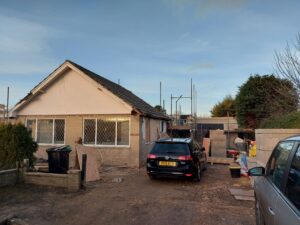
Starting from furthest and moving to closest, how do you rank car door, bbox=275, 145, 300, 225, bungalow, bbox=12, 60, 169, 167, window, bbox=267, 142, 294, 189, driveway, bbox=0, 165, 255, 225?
bungalow, bbox=12, 60, 169, 167
driveway, bbox=0, 165, 255, 225
window, bbox=267, 142, 294, 189
car door, bbox=275, 145, 300, 225

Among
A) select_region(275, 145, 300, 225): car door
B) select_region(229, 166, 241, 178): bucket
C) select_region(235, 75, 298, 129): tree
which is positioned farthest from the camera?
select_region(235, 75, 298, 129): tree

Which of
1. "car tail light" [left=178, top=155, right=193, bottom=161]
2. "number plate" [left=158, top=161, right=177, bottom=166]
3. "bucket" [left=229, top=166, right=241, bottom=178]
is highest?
"car tail light" [left=178, top=155, right=193, bottom=161]

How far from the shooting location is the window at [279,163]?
3.53 meters

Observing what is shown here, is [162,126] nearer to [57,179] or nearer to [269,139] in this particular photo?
[269,139]

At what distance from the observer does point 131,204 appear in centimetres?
784

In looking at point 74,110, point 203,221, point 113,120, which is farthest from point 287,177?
point 74,110

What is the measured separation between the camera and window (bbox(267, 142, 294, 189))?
3526 millimetres

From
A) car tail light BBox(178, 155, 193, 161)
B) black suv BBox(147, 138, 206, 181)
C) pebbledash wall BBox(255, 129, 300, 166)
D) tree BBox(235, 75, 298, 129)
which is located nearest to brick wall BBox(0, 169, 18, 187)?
black suv BBox(147, 138, 206, 181)

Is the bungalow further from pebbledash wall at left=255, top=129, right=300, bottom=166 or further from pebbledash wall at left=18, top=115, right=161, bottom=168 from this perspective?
pebbledash wall at left=255, top=129, right=300, bottom=166

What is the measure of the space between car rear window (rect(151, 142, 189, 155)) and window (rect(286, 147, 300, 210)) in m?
7.58

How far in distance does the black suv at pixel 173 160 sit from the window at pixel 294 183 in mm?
7425

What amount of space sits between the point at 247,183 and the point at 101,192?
5.38m

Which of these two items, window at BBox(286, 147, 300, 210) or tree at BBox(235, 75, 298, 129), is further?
tree at BBox(235, 75, 298, 129)

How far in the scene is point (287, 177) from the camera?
3.19 metres
